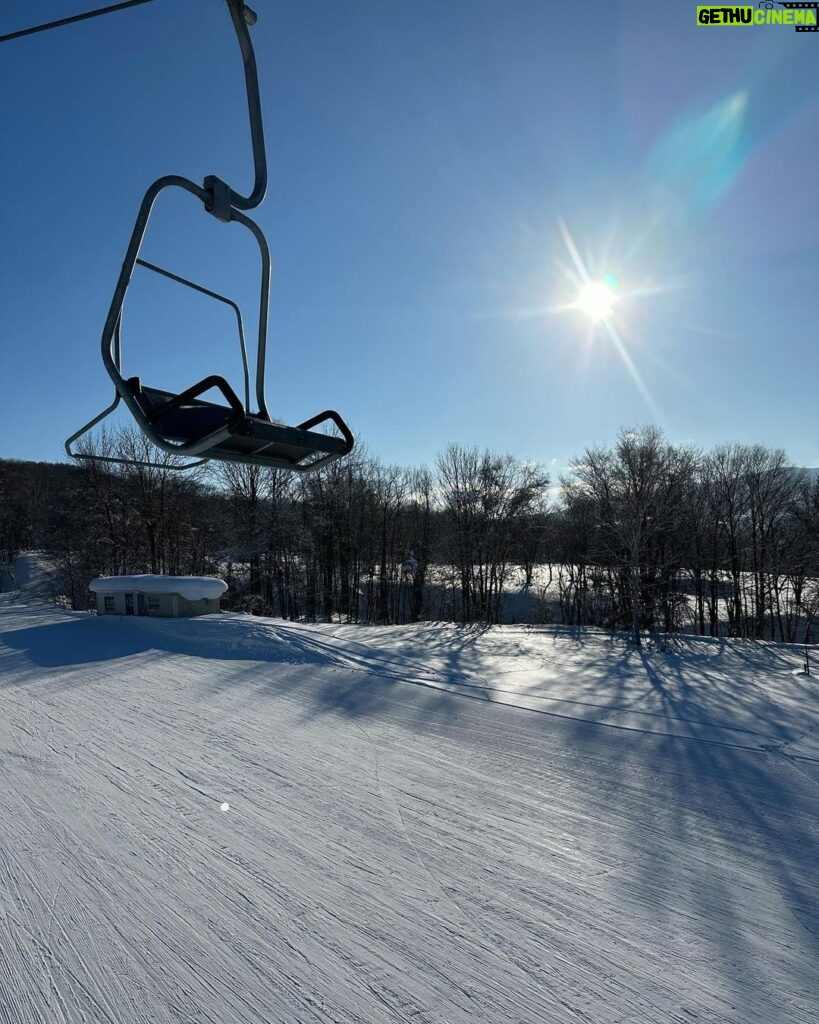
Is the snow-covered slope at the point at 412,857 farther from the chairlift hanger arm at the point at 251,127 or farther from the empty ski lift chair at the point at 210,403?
the chairlift hanger arm at the point at 251,127

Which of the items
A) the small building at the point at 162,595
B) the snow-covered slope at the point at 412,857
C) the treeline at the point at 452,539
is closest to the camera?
the snow-covered slope at the point at 412,857

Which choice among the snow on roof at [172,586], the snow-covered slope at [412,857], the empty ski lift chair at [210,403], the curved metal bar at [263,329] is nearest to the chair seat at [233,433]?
the empty ski lift chair at [210,403]

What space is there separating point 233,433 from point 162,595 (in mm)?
14248

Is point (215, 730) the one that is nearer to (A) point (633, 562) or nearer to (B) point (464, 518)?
(A) point (633, 562)

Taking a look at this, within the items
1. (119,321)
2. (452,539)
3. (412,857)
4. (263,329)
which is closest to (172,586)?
(412,857)

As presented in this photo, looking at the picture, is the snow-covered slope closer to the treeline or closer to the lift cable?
the lift cable

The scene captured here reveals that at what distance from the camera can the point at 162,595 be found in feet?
47.8

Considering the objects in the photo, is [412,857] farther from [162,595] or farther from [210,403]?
[162,595]

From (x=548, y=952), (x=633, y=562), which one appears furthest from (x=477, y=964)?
(x=633, y=562)

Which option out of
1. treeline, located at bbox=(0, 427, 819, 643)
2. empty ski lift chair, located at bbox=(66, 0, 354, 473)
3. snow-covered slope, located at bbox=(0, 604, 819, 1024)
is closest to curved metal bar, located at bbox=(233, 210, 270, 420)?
empty ski lift chair, located at bbox=(66, 0, 354, 473)

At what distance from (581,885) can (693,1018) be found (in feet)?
3.12

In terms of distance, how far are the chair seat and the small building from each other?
13.3 m

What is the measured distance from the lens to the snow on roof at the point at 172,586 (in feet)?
47.3

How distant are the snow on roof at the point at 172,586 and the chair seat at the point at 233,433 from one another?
1324 cm
